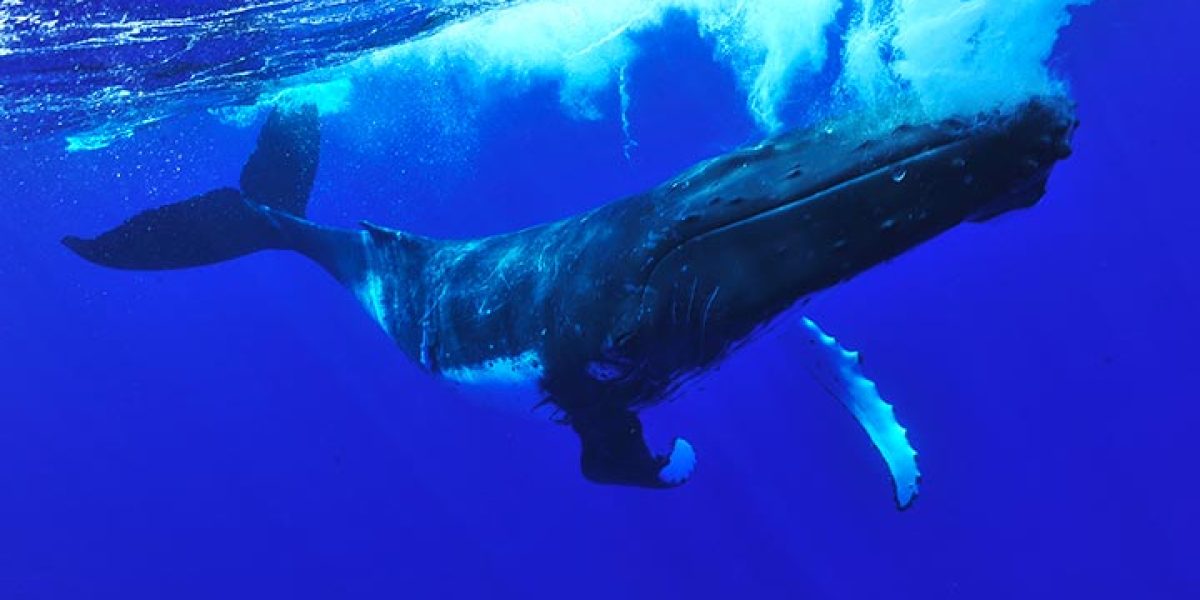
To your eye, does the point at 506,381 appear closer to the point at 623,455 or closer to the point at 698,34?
the point at 623,455

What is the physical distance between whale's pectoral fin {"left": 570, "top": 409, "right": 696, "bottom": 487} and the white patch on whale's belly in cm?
39

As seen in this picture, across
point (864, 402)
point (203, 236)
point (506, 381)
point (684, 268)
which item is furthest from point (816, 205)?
point (203, 236)

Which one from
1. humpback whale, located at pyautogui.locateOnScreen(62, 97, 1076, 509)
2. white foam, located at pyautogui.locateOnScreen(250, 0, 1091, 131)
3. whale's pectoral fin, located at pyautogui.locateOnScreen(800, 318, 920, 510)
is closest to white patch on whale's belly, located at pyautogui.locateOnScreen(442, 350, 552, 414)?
humpback whale, located at pyautogui.locateOnScreen(62, 97, 1076, 509)

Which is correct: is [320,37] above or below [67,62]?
above

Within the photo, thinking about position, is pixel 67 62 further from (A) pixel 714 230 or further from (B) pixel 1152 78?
(B) pixel 1152 78

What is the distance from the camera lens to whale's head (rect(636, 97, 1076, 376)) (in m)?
2.82

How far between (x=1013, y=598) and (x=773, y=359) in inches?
360

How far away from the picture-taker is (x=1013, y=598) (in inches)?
819

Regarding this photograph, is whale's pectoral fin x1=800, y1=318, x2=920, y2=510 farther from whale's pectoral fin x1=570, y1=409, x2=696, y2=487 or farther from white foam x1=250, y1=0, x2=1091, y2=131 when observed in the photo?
white foam x1=250, y1=0, x2=1091, y2=131

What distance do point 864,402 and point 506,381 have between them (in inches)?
116

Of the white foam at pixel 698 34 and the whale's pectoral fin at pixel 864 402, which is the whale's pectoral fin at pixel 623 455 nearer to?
the whale's pectoral fin at pixel 864 402

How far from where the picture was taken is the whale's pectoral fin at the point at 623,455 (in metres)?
5.71

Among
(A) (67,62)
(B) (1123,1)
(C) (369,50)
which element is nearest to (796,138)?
(A) (67,62)

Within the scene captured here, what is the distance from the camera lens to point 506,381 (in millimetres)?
5684
